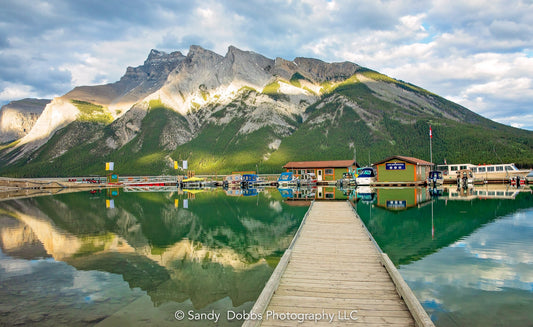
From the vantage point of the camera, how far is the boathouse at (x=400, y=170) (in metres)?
61.3

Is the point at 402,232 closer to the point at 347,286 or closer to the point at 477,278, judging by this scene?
the point at 477,278

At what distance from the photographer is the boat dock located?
7180 mm

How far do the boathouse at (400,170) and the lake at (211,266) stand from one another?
3520 cm

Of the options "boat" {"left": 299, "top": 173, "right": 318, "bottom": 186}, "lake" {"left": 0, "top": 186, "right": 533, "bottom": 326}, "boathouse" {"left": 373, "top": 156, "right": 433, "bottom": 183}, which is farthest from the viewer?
"boat" {"left": 299, "top": 173, "right": 318, "bottom": 186}

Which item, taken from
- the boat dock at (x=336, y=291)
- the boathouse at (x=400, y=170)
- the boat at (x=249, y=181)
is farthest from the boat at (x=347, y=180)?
the boat dock at (x=336, y=291)

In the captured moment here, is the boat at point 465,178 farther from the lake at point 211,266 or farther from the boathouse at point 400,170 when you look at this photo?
the lake at point 211,266

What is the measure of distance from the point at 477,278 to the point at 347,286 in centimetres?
607

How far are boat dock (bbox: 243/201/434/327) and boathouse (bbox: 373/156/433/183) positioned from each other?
171 ft

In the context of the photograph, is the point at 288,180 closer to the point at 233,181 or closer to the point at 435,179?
the point at 233,181

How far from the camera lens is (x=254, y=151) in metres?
144

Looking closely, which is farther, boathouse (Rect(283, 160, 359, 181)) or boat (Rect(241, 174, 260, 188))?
boat (Rect(241, 174, 260, 188))

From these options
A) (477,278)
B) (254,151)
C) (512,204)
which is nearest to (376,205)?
(512,204)

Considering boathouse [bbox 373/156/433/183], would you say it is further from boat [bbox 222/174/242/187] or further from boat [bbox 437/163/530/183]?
boat [bbox 222/174/242/187]

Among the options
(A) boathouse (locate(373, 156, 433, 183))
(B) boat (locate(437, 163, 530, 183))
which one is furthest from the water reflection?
Answer: (B) boat (locate(437, 163, 530, 183))
